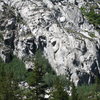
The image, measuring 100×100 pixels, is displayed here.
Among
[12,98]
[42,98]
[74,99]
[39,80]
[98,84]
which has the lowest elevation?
[98,84]

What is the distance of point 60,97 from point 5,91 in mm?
13416

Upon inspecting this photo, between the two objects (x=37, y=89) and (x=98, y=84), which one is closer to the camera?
(x=37, y=89)

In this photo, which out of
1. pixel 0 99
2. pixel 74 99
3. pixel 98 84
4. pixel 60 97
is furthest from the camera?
pixel 98 84

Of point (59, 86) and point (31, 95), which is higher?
point (31, 95)

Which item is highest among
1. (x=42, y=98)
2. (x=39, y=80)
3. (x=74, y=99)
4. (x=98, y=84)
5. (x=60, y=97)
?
(x=39, y=80)

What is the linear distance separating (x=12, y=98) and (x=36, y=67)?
20.6 meters

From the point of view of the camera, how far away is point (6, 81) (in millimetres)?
52969

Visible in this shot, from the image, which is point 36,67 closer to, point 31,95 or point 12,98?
point 31,95

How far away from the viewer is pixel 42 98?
3266 centimetres

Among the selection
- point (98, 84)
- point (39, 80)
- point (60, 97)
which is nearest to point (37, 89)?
point (39, 80)

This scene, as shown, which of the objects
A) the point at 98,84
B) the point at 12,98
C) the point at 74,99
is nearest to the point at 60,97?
the point at 12,98

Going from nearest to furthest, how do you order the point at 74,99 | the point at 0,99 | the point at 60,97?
1. the point at 0,99
2. the point at 60,97
3. the point at 74,99

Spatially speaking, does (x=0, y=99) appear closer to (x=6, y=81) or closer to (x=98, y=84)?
(x=6, y=81)

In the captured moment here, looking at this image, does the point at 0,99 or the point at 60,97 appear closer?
the point at 0,99
